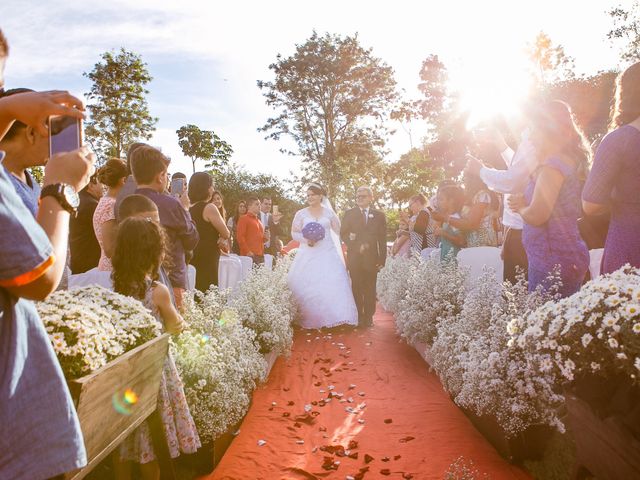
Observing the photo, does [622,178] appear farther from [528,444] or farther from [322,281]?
[322,281]

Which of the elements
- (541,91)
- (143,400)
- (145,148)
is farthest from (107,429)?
(541,91)

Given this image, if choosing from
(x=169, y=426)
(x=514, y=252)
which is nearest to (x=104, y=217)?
(x=169, y=426)

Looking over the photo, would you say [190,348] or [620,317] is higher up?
[620,317]

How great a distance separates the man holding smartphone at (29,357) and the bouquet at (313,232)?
8060mm

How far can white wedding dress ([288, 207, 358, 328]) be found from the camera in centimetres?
949

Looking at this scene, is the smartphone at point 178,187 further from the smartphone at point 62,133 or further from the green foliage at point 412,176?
the green foliage at point 412,176

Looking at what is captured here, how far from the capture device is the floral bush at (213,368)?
391 cm

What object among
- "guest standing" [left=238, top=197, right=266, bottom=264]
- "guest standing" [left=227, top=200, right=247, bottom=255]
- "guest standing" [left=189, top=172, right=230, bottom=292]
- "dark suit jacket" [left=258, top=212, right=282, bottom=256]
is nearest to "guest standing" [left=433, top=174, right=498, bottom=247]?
"guest standing" [left=189, top=172, right=230, bottom=292]

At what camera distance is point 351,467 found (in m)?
4.13

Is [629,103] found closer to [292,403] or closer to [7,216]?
[7,216]

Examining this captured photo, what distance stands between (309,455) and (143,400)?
2094mm

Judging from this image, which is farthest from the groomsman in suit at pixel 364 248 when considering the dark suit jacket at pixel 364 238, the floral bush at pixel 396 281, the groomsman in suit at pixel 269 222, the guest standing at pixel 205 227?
the groomsman in suit at pixel 269 222

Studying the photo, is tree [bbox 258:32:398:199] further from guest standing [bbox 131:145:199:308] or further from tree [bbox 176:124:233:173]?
guest standing [bbox 131:145:199:308]

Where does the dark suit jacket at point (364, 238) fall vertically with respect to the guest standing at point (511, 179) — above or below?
below
